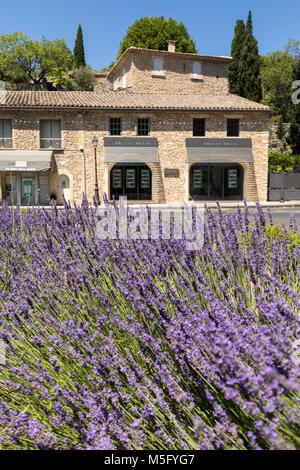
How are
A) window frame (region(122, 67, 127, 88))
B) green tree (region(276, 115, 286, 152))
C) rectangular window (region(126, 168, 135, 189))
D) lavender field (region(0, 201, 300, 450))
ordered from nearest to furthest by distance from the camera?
lavender field (region(0, 201, 300, 450))
rectangular window (region(126, 168, 135, 189))
window frame (region(122, 67, 127, 88))
green tree (region(276, 115, 286, 152))

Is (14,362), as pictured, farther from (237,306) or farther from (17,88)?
(17,88)

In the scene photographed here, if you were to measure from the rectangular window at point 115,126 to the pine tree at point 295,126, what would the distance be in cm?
1530

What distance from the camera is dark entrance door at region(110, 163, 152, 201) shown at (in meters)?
25.0

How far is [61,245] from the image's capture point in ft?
13.5

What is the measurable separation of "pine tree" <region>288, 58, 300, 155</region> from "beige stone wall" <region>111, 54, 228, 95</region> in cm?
574

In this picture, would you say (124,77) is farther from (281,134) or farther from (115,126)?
(281,134)

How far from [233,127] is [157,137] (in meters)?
4.76

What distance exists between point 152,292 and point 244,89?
3825 centimetres

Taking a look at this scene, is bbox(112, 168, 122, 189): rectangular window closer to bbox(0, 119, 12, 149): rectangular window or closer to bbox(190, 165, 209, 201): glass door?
bbox(190, 165, 209, 201): glass door

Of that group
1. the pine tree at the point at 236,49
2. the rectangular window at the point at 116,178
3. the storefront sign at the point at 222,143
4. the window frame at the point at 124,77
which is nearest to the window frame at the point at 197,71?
the window frame at the point at 124,77

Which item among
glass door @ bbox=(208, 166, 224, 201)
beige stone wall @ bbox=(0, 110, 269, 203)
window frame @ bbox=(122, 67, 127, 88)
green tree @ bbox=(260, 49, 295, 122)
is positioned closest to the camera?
beige stone wall @ bbox=(0, 110, 269, 203)

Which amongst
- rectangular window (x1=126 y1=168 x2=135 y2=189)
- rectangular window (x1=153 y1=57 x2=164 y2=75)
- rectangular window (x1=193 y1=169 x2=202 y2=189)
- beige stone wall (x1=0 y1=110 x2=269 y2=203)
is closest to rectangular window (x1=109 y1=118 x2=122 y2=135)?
beige stone wall (x1=0 y1=110 x2=269 y2=203)

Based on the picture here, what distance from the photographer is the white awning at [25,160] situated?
2361cm

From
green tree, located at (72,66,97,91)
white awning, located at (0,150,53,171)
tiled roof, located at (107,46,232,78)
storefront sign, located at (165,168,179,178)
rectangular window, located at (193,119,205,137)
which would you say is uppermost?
green tree, located at (72,66,97,91)
